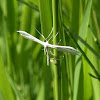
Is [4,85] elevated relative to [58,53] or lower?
lower

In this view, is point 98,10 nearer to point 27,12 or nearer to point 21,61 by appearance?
point 27,12

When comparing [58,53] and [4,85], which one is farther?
[4,85]

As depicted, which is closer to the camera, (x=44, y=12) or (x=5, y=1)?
(x=44, y=12)

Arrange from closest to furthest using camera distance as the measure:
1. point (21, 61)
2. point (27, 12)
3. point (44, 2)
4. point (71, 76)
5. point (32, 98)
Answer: point (44, 2) → point (71, 76) → point (27, 12) → point (21, 61) → point (32, 98)

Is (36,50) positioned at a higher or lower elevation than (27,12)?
lower

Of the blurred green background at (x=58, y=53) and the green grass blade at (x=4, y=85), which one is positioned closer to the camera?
the blurred green background at (x=58, y=53)

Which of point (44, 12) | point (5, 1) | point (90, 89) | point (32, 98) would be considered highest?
point (5, 1)

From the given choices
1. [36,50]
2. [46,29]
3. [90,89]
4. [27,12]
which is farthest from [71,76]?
[36,50]

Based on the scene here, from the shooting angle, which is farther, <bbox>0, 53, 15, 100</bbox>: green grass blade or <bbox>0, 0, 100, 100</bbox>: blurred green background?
<bbox>0, 53, 15, 100</bbox>: green grass blade
